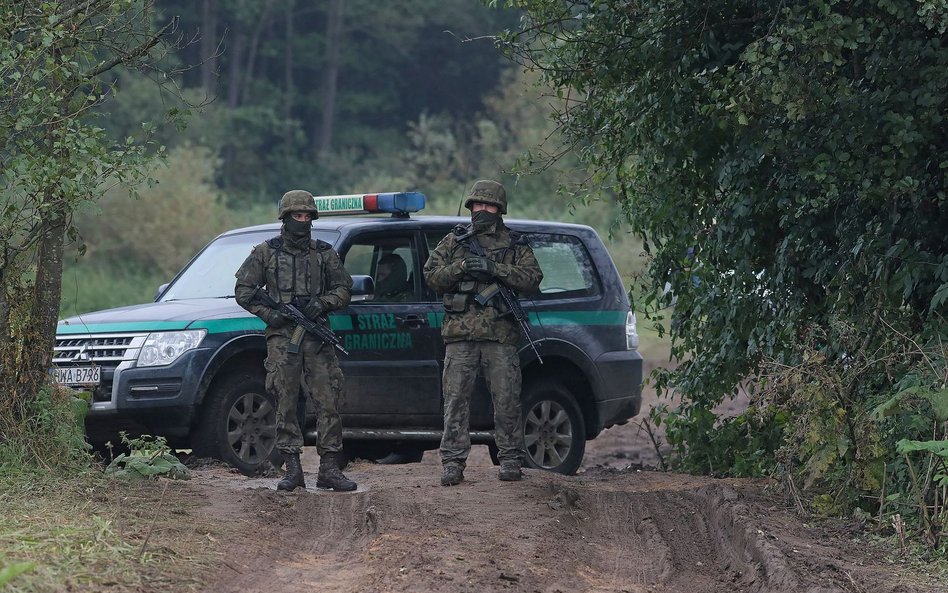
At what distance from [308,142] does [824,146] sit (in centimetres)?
3886

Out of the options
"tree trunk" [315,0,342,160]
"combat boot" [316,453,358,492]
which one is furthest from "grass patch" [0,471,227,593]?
"tree trunk" [315,0,342,160]

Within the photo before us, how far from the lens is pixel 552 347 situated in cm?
1016

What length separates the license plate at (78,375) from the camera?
9.04 metres

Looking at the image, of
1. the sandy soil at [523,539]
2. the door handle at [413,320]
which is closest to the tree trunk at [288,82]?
the door handle at [413,320]

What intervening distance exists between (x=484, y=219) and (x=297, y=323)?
4.69 feet

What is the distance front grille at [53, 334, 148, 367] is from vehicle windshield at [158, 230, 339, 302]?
2.87ft

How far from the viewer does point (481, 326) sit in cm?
890

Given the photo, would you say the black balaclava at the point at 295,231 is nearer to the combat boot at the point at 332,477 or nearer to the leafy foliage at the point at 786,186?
the combat boot at the point at 332,477

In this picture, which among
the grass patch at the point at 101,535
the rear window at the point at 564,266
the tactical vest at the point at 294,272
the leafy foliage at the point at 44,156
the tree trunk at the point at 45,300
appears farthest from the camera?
the rear window at the point at 564,266

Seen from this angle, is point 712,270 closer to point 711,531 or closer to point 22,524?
point 711,531

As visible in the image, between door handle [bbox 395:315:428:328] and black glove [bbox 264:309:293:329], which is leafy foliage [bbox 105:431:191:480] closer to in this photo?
black glove [bbox 264:309:293:329]

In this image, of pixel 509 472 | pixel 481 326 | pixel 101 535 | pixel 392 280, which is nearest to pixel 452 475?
pixel 509 472

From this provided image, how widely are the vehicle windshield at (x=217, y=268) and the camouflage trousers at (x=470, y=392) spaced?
141cm

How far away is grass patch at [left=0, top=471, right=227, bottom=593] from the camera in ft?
18.6
